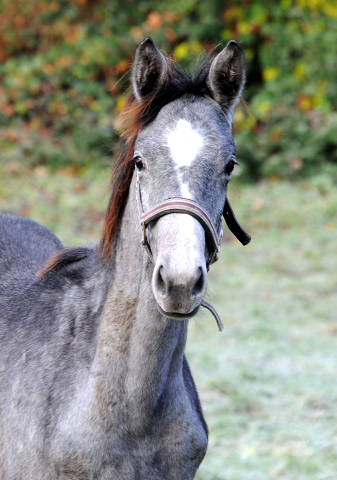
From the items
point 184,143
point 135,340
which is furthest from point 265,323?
point 184,143

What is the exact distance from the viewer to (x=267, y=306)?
257 inches

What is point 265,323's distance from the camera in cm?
612

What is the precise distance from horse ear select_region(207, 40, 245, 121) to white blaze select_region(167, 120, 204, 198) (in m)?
0.26

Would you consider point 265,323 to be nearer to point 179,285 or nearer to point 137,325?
point 137,325

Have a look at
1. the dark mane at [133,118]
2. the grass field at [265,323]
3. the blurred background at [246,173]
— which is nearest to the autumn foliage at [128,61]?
the blurred background at [246,173]

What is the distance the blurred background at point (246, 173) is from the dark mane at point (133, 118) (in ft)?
7.15

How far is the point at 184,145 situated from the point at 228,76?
409 mm

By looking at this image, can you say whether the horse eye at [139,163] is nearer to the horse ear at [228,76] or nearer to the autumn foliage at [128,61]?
the horse ear at [228,76]

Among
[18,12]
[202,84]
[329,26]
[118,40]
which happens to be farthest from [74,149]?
[202,84]

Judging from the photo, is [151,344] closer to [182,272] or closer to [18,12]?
[182,272]

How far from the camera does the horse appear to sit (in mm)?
2035

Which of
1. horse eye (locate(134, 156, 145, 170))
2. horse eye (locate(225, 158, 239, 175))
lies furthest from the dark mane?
horse eye (locate(225, 158, 239, 175))

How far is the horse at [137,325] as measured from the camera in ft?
6.68

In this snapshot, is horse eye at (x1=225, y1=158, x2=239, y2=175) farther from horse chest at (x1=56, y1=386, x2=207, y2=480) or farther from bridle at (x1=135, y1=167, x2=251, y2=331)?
horse chest at (x1=56, y1=386, x2=207, y2=480)
